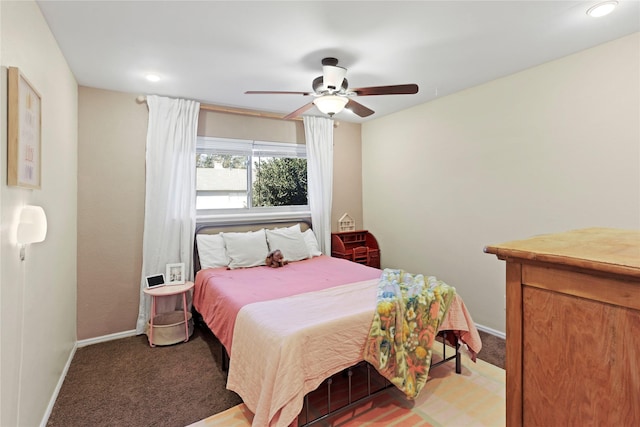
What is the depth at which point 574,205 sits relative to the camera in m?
2.55

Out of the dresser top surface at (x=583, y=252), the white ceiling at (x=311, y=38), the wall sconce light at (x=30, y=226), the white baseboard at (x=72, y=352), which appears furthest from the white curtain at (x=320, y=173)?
the dresser top surface at (x=583, y=252)

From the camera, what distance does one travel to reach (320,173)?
14.1ft

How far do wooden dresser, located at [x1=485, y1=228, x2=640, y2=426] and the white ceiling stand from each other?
1.73 m

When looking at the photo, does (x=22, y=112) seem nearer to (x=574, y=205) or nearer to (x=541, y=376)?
(x=541, y=376)

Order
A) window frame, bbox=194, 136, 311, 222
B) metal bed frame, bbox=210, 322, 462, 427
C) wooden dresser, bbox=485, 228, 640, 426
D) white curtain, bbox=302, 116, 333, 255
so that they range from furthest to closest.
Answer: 1. white curtain, bbox=302, 116, 333, 255
2. window frame, bbox=194, 136, 311, 222
3. metal bed frame, bbox=210, 322, 462, 427
4. wooden dresser, bbox=485, 228, 640, 426

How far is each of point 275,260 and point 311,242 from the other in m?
0.71

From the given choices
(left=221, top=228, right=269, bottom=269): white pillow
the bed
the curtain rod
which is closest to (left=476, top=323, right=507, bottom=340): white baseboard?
the bed

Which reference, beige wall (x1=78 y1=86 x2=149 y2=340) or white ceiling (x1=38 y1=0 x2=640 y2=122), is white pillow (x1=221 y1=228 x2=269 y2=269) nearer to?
beige wall (x1=78 y1=86 x2=149 y2=340)

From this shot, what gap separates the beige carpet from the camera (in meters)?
1.96

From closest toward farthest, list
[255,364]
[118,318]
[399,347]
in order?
[255,364] < [399,347] < [118,318]

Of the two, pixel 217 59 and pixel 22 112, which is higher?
pixel 217 59

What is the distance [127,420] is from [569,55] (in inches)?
160

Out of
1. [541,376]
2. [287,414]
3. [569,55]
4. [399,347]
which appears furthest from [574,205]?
[287,414]

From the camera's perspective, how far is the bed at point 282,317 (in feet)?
5.47
